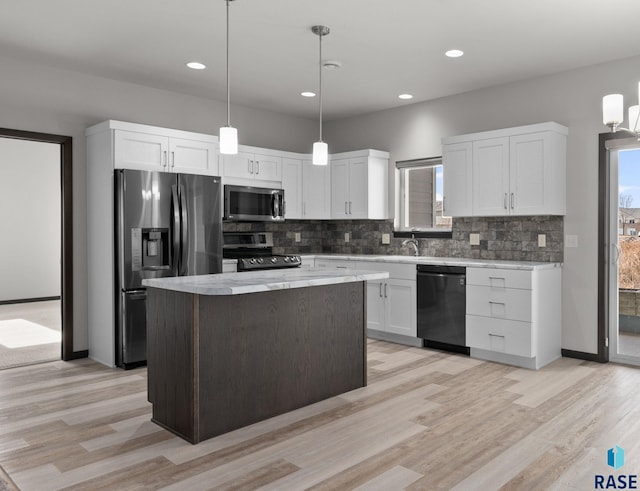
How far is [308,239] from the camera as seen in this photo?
6.55 meters

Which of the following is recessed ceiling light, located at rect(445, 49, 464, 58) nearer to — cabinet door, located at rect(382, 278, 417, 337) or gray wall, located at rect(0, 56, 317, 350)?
cabinet door, located at rect(382, 278, 417, 337)

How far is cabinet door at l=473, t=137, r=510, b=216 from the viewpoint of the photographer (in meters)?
4.62

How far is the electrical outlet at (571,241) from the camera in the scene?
14.8 ft

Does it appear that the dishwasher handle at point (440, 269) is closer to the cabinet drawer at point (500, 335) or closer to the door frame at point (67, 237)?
the cabinet drawer at point (500, 335)

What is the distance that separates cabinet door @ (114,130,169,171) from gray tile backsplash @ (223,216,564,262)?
1.24 meters

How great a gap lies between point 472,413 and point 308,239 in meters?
3.68

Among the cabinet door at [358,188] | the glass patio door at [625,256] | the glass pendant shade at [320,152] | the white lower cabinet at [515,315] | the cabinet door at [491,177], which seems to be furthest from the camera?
the cabinet door at [358,188]

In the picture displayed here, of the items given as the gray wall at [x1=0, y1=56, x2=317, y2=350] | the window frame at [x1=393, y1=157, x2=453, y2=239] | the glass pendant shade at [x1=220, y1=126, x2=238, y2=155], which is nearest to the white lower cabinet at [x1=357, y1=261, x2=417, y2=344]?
the window frame at [x1=393, y1=157, x2=453, y2=239]

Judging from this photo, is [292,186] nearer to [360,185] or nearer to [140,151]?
[360,185]

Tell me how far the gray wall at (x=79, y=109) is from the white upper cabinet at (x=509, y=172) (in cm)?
263

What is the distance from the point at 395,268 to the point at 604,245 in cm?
185

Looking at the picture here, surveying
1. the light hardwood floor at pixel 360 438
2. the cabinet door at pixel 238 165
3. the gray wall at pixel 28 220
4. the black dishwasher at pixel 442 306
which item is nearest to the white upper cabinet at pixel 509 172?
the black dishwasher at pixel 442 306

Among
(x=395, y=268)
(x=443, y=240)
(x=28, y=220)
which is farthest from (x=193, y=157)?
(x=28, y=220)

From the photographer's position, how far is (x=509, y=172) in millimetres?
4594
